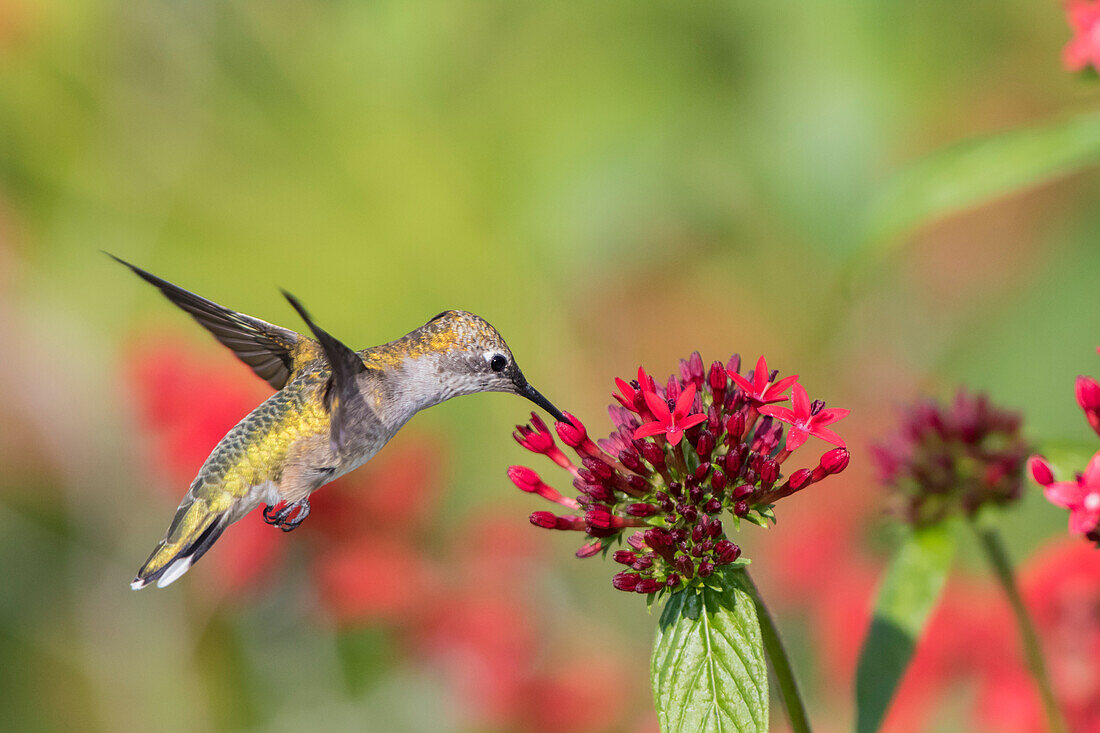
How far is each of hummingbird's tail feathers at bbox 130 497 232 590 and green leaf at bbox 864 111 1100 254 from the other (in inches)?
36.0

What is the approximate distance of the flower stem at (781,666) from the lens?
987 mm

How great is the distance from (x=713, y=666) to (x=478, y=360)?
428 millimetres

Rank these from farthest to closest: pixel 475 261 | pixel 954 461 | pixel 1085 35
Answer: pixel 475 261 < pixel 954 461 < pixel 1085 35

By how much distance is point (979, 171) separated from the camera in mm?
1288

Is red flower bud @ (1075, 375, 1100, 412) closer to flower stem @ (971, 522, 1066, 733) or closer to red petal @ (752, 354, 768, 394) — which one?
red petal @ (752, 354, 768, 394)

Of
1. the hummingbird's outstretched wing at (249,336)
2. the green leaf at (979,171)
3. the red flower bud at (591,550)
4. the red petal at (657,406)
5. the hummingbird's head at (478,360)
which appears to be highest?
the green leaf at (979,171)

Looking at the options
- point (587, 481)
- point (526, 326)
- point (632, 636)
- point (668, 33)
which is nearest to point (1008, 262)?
point (668, 33)

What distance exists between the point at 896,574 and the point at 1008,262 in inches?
111

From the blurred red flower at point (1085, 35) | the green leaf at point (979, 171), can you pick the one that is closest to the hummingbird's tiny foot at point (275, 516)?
the green leaf at point (979, 171)

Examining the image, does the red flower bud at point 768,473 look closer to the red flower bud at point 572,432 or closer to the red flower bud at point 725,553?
the red flower bud at point 725,553

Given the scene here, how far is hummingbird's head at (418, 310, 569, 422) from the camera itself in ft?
3.80

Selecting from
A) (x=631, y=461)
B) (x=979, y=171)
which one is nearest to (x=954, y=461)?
(x=979, y=171)

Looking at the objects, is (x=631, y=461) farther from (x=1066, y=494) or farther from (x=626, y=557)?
(x=1066, y=494)

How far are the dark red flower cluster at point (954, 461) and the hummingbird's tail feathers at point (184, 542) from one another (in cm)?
98
